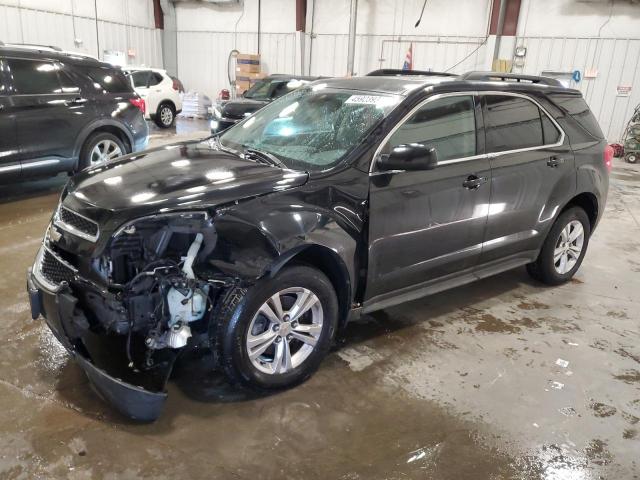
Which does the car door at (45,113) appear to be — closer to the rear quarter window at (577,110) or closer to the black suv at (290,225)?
the black suv at (290,225)

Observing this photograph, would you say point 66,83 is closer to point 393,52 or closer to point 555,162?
point 555,162

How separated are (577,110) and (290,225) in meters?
2.90

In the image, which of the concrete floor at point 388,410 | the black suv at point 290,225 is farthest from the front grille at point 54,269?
the concrete floor at point 388,410

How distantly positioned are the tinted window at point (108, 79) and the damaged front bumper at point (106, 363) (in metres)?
4.75

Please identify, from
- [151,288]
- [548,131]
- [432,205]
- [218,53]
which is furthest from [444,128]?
[218,53]

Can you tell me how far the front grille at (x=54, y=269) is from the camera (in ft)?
8.39

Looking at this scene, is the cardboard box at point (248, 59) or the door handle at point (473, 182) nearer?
the door handle at point (473, 182)

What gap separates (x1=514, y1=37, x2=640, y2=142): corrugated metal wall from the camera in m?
12.4

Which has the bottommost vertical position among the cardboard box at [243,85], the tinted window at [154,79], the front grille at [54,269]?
the front grille at [54,269]

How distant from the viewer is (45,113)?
6020 mm

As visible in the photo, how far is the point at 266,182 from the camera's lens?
2.64 meters

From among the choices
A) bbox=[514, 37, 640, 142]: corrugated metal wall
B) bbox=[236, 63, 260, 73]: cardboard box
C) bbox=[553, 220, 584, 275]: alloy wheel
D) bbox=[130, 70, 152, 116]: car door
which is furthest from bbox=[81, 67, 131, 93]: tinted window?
bbox=[514, 37, 640, 142]: corrugated metal wall

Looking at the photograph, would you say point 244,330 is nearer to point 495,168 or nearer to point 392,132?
point 392,132

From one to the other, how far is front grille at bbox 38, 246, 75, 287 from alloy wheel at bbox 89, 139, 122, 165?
4.26 m
